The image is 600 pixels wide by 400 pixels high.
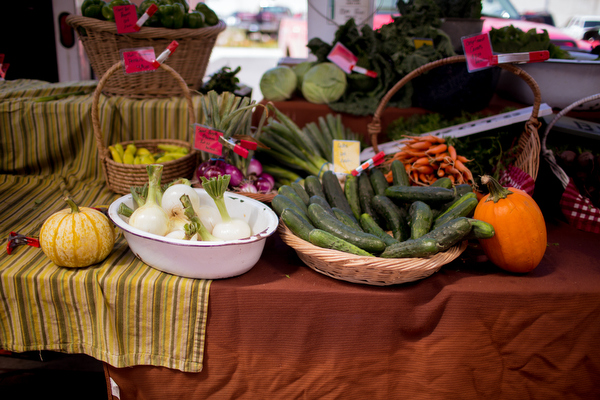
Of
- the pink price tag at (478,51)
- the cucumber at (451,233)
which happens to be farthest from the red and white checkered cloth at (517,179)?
the cucumber at (451,233)

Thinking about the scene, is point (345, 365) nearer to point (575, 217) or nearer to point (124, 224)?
point (124, 224)

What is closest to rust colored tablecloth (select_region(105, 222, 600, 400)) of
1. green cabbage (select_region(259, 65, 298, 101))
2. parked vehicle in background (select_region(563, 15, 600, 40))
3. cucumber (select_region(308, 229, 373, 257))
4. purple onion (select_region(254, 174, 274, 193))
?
cucumber (select_region(308, 229, 373, 257))

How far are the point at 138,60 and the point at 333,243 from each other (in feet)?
4.17

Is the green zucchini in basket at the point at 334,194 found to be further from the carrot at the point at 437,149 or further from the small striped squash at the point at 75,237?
the small striped squash at the point at 75,237

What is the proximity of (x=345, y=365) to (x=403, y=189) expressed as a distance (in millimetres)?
741

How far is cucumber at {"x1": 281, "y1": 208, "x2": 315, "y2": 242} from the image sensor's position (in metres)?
1.43

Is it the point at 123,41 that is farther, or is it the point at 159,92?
the point at 159,92

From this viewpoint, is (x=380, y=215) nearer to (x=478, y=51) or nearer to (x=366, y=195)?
(x=366, y=195)

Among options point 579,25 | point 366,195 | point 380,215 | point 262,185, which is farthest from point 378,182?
point 579,25

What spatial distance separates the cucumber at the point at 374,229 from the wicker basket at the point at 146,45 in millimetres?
1550

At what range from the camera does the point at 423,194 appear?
165 cm

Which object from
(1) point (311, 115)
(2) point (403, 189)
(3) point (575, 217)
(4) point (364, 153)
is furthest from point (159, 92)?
(3) point (575, 217)

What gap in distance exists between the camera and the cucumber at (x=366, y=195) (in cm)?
173

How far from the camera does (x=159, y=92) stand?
253 cm
